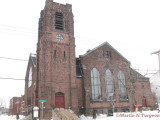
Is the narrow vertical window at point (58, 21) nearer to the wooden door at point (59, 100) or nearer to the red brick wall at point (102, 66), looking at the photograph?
the red brick wall at point (102, 66)

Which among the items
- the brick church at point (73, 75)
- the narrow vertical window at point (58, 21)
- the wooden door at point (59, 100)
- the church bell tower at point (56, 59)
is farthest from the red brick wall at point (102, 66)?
the narrow vertical window at point (58, 21)

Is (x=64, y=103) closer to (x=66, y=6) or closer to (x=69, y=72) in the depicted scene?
(x=69, y=72)

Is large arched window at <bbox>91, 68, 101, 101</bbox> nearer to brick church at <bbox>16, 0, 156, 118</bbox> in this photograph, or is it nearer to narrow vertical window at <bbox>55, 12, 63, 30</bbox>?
brick church at <bbox>16, 0, 156, 118</bbox>

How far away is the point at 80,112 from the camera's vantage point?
29969 millimetres

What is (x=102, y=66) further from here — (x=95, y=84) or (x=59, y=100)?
(x=59, y=100)

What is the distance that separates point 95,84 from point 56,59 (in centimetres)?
842

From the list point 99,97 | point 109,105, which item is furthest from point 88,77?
point 109,105

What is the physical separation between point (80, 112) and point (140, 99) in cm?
1277

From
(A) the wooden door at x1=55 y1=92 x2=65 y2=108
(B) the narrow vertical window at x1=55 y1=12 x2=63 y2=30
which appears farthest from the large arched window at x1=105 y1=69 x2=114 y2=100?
(B) the narrow vertical window at x1=55 y1=12 x2=63 y2=30

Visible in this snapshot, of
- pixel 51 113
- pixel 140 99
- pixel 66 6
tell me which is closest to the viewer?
pixel 51 113

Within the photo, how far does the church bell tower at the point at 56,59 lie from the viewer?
27.7 m

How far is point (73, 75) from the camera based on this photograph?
29844 millimetres

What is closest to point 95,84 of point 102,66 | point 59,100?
point 102,66

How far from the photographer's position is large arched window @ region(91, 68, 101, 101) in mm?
32375
